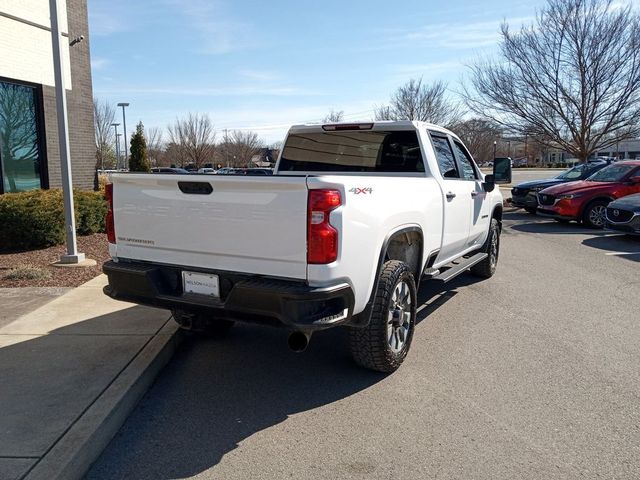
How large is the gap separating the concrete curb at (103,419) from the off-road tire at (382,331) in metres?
1.60

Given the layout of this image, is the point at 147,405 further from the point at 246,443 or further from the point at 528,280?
the point at 528,280

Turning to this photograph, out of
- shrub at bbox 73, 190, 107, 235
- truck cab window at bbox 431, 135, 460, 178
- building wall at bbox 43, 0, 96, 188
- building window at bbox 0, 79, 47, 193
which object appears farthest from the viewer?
building wall at bbox 43, 0, 96, 188

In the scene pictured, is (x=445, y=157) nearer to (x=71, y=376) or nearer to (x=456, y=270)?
(x=456, y=270)

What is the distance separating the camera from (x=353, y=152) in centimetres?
596

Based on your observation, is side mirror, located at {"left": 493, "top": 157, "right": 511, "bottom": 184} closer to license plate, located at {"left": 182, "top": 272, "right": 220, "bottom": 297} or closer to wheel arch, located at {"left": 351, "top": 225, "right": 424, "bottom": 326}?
wheel arch, located at {"left": 351, "top": 225, "right": 424, "bottom": 326}

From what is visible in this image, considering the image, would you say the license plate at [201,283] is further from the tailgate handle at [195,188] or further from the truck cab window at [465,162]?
the truck cab window at [465,162]

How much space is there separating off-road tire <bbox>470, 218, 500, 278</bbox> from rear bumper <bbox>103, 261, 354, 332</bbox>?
14.7ft

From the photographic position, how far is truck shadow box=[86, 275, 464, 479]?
321 cm

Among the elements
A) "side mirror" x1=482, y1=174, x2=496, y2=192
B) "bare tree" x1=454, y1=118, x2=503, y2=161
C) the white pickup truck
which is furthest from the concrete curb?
"bare tree" x1=454, y1=118, x2=503, y2=161

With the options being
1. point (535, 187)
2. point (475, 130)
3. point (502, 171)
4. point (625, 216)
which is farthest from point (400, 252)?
point (475, 130)

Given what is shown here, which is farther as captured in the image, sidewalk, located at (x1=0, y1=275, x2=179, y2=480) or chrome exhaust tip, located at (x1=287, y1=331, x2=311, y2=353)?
chrome exhaust tip, located at (x1=287, y1=331, x2=311, y2=353)

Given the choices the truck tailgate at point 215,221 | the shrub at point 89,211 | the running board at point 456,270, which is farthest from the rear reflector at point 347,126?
the shrub at point 89,211

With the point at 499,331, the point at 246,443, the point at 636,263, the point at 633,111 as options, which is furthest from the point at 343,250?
the point at 633,111

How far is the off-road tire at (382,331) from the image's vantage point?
4.05 m
